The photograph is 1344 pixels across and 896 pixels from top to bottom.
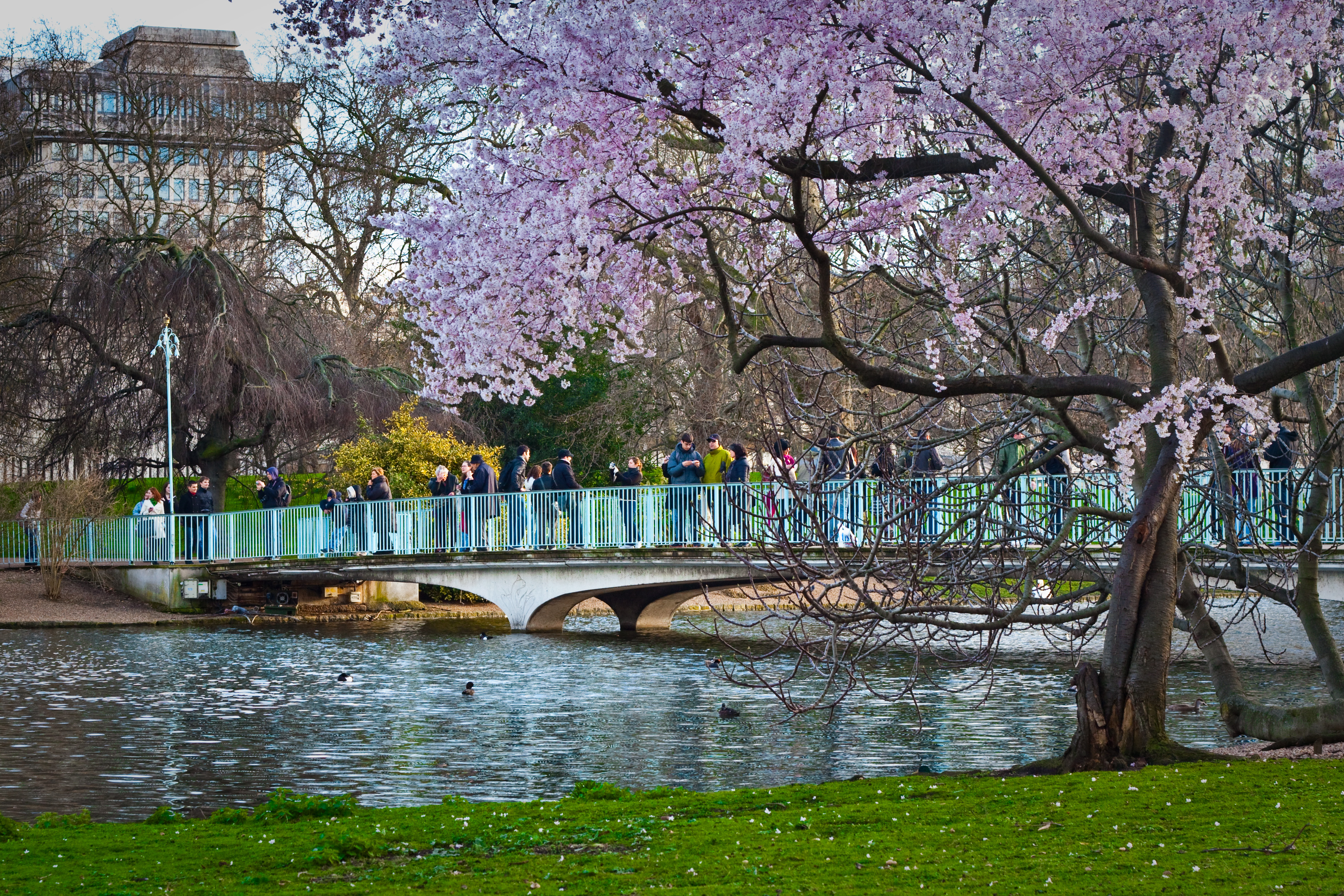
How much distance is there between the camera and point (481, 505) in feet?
97.9

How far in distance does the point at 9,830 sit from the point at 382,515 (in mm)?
22856

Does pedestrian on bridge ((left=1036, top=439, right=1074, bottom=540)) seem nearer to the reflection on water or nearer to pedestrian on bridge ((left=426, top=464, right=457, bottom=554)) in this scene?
the reflection on water

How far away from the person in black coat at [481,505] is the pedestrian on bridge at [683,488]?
13.1 ft

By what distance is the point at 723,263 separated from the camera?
68.3ft

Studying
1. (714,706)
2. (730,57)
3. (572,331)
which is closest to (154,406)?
(714,706)

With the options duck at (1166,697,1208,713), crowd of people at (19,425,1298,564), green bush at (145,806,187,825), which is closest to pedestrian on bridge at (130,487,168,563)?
crowd of people at (19,425,1298,564)

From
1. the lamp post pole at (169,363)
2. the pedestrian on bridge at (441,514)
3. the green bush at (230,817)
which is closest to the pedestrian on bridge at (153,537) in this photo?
the lamp post pole at (169,363)

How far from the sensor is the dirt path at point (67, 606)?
30.4 metres

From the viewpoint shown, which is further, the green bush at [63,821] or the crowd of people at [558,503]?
the crowd of people at [558,503]

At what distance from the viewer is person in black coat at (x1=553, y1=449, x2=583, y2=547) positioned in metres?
28.5

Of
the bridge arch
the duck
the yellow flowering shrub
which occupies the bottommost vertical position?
the duck

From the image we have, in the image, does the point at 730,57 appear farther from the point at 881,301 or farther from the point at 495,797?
the point at 881,301

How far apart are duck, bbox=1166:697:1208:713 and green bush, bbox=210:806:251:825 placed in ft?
33.4

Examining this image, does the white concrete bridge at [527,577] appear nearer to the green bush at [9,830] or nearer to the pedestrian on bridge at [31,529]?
the pedestrian on bridge at [31,529]
